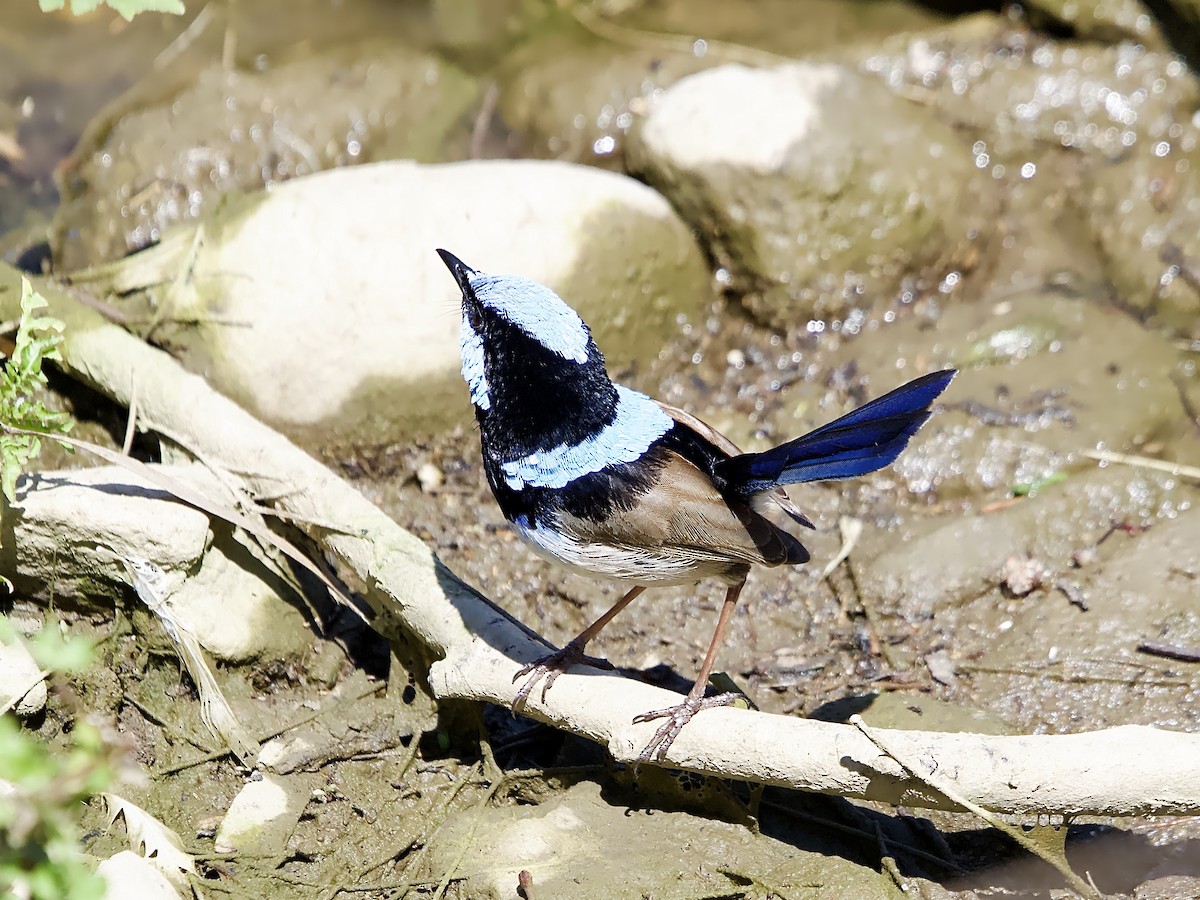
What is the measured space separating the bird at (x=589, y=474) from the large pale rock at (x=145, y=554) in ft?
3.92

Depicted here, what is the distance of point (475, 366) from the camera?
4367mm

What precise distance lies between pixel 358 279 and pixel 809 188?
2579mm

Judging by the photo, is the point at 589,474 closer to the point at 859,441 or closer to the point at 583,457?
the point at 583,457

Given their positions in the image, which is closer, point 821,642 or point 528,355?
point 528,355

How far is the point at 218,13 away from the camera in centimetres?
835

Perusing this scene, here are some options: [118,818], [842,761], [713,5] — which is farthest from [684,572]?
[713,5]

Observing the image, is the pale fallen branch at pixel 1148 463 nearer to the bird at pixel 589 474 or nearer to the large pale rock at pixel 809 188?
the large pale rock at pixel 809 188

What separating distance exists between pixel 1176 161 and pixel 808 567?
381 cm

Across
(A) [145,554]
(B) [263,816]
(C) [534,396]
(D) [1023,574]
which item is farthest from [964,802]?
(A) [145,554]

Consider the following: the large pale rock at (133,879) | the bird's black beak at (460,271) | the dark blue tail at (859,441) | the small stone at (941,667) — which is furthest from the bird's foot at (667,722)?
the bird's black beak at (460,271)

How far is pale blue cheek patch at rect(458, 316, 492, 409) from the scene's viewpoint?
14.2 ft

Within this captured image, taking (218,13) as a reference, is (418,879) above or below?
below

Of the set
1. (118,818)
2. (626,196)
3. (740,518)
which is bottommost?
(118,818)

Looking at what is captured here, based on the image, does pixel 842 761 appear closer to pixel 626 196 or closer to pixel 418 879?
pixel 418 879
